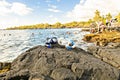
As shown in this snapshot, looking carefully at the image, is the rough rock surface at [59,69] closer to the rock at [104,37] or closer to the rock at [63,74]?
the rock at [63,74]

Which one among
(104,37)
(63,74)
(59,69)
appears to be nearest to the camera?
(63,74)

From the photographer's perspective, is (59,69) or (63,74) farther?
(59,69)

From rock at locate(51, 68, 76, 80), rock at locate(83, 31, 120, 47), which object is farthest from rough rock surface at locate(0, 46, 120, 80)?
rock at locate(83, 31, 120, 47)

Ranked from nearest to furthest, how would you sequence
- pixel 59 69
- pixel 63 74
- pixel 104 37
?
pixel 63 74
pixel 59 69
pixel 104 37

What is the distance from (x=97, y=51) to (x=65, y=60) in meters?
8.42

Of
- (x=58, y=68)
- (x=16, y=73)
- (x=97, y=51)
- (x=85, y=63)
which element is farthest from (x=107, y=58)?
(x=16, y=73)

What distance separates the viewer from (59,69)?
16.3 m

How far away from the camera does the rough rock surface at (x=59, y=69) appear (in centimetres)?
1553

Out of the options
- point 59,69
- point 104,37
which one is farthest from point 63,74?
point 104,37

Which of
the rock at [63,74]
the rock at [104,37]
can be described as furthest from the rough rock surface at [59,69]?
the rock at [104,37]

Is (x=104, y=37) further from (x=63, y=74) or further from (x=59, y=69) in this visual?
(x=63, y=74)

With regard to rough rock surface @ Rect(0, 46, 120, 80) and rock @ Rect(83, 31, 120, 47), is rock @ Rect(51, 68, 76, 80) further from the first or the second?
rock @ Rect(83, 31, 120, 47)

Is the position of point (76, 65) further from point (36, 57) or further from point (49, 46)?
A: point (49, 46)

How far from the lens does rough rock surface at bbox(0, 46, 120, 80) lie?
51.0ft
